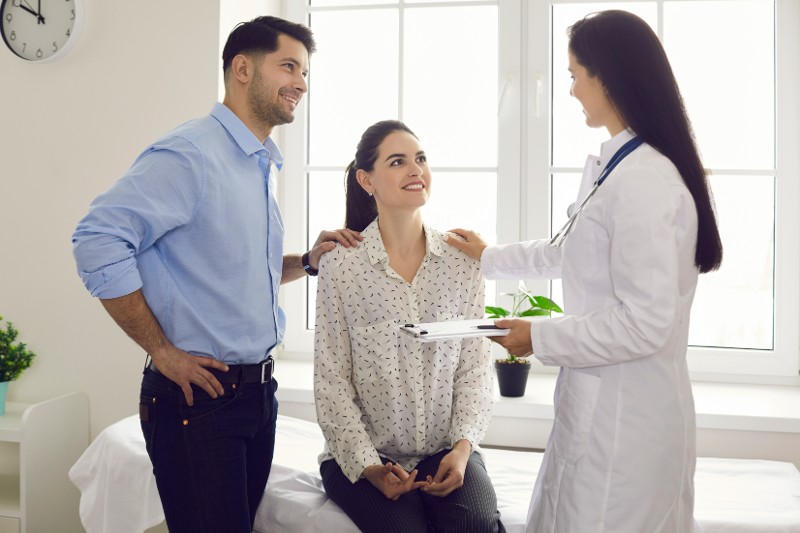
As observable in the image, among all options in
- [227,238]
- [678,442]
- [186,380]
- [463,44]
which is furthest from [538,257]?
[463,44]

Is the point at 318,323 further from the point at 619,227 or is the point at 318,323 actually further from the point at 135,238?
the point at 619,227

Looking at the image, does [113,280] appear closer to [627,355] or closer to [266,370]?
[266,370]

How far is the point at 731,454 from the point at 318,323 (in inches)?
54.2

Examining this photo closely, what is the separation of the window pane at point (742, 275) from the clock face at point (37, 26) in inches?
95.5

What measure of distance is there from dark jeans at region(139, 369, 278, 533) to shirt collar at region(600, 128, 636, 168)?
886mm

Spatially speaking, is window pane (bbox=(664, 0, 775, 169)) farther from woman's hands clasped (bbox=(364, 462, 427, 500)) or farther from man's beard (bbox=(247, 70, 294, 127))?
woman's hands clasped (bbox=(364, 462, 427, 500))

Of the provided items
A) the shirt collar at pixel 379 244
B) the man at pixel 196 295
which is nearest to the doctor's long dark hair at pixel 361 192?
the shirt collar at pixel 379 244

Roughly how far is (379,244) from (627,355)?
2.56 ft

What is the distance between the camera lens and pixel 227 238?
1521 mm

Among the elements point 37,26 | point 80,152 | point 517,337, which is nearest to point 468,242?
point 517,337

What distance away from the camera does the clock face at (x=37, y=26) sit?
2.62 metres

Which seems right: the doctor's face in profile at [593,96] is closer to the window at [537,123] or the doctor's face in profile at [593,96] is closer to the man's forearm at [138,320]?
the man's forearm at [138,320]

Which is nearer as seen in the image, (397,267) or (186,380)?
(186,380)

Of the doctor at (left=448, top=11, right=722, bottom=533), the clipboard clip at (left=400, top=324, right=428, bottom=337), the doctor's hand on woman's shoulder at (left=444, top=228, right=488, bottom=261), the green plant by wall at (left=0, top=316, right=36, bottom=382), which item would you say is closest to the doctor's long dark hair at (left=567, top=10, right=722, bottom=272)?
the doctor at (left=448, top=11, right=722, bottom=533)
